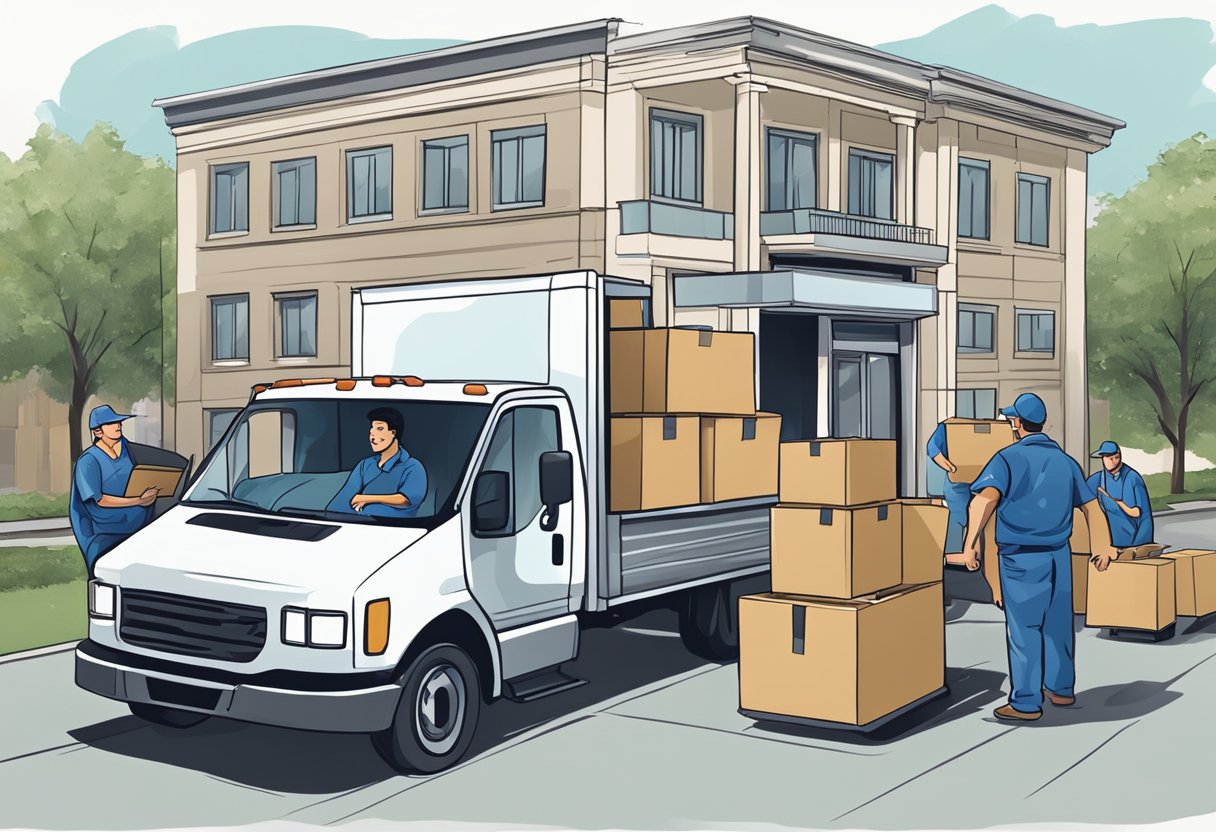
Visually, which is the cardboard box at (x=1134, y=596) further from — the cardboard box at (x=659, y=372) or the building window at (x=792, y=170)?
the building window at (x=792, y=170)

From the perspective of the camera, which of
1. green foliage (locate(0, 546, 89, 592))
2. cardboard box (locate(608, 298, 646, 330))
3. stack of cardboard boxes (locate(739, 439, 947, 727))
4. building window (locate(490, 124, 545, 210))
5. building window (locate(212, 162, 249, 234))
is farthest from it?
building window (locate(212, 162, 249, 234))

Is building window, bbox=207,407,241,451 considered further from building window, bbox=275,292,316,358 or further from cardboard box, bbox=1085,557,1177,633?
cardboard box, bbox=1085,557,1177,633

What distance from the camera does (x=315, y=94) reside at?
2956cm

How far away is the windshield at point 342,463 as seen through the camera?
7.90m

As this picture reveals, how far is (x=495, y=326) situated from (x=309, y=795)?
11.4ft

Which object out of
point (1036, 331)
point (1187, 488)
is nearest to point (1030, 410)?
point (1036, 331)

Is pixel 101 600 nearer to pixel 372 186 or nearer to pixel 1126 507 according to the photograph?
pixel 1126 507

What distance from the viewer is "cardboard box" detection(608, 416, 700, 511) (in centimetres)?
909

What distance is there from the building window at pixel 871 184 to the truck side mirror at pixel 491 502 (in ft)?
70.1

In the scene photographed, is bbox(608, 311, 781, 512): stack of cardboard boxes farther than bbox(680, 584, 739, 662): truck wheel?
No

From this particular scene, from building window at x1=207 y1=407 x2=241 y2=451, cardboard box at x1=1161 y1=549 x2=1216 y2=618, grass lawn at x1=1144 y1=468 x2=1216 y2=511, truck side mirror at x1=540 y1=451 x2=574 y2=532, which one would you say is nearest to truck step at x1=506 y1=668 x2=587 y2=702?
truck side mirror at x1=540 y1=451 x2=574 y2=532

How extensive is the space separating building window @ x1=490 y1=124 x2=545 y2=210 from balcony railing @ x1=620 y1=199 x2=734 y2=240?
2.15m

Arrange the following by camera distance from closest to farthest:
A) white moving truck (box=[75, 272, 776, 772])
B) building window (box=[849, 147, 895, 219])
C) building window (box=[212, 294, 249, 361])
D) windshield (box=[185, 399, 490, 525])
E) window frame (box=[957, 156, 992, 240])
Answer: white moving truck (box=[75, 272, 776, 772]), windshield (box=[185, 399, 490, 525]), building window (box=[849, 147, 895, 219]), window frame (box=[957, 156, 992, 240]), building window (box=[212, 294, 249, 361])

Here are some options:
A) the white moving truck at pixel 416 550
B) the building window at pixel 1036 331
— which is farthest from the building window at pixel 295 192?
the white moving truck at pixel 416 550
